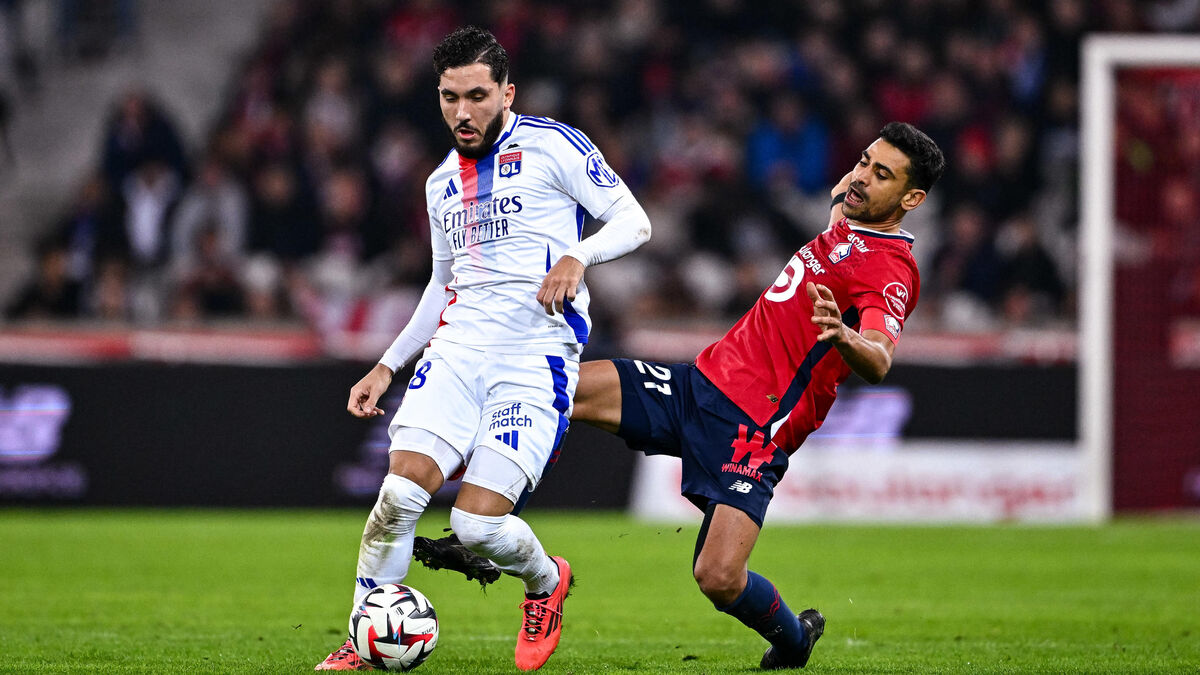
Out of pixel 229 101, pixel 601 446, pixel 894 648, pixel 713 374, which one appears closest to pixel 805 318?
pixel 713 374

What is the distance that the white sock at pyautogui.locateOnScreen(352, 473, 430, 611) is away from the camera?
536 cm

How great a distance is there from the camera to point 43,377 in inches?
513

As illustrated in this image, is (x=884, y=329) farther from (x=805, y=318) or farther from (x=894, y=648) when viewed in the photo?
(x=894, y=648)

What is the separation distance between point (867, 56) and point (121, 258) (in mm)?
8772

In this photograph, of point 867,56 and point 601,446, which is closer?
point 601,446

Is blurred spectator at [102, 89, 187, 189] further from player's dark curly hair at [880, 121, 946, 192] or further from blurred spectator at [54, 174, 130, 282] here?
player's dark curly hair at [880, 121, 946, 192]

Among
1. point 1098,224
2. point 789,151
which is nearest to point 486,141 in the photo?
point 1098,224

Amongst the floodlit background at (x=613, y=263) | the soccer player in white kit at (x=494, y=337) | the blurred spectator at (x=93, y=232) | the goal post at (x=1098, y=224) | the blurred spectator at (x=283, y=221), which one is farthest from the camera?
the blurred spectator at (x=283, y=221)

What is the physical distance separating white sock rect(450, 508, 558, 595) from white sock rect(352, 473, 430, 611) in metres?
0.15

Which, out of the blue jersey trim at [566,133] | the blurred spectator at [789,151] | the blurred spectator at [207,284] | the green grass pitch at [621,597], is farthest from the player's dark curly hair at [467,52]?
the blurred spectator at [789,151]

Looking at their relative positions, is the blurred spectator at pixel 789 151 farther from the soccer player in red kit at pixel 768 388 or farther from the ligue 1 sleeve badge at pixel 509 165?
the ligue 1 sleeve badge at pixel 509 165

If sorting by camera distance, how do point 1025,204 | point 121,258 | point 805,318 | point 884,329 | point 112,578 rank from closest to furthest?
point 884,329, point 805,318, point 112,578, point 121,258, point 1025,204

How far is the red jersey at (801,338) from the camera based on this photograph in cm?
575

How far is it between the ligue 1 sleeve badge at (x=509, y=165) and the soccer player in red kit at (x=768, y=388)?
0.89 metres
